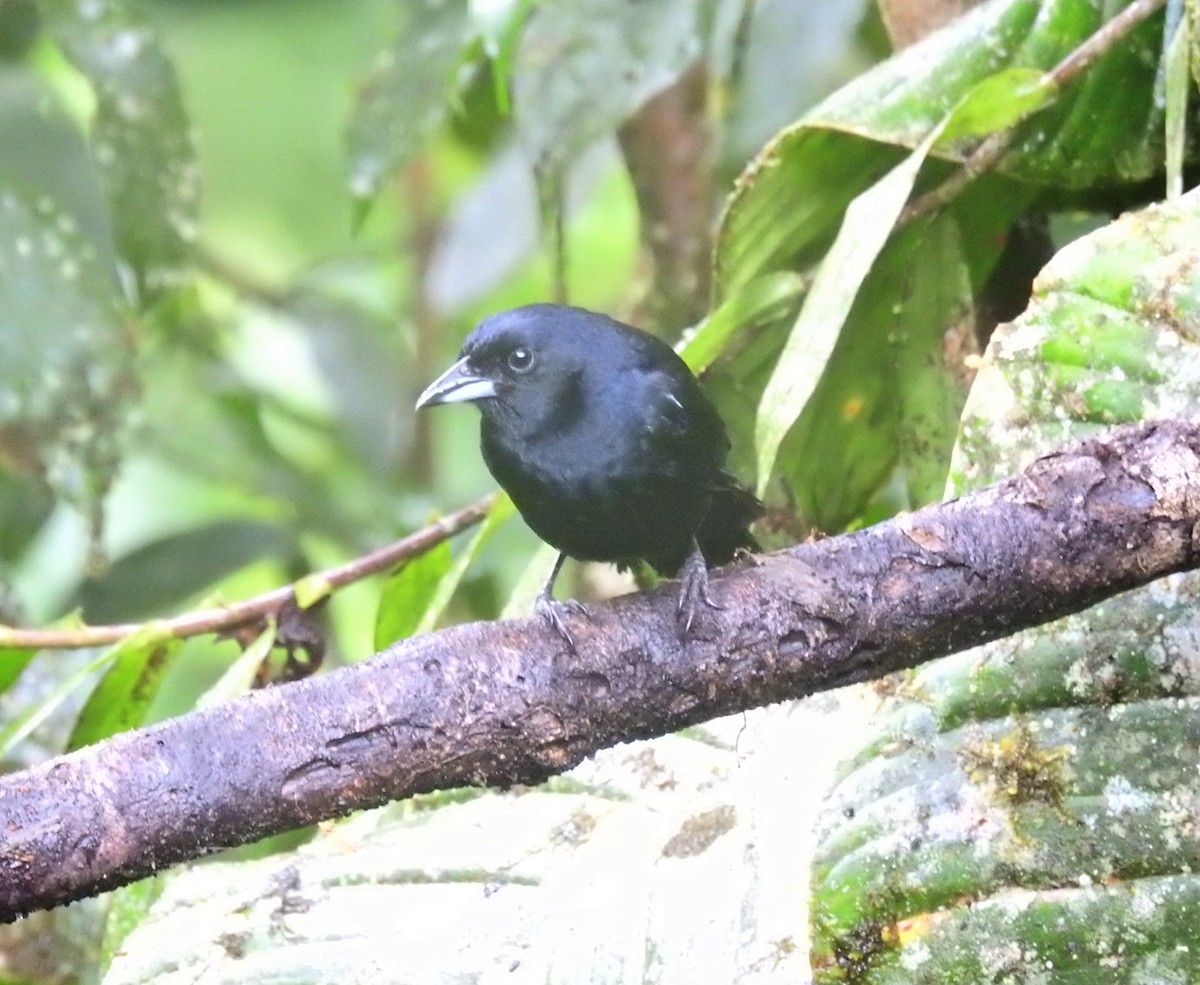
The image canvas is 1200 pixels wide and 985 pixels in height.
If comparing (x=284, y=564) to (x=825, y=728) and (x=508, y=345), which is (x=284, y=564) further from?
(x=825, y=728)

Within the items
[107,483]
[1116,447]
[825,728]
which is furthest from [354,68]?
[1116,447]

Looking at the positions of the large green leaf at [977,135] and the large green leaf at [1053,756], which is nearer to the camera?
the large green leaf at [1053,756]

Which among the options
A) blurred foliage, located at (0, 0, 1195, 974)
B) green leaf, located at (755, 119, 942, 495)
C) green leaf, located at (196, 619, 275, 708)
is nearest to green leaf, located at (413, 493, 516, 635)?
blurred foliage, located at (0, 0, 1195, 974)

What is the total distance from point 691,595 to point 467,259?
8.50ft

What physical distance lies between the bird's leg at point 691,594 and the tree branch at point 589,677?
2 centimetres

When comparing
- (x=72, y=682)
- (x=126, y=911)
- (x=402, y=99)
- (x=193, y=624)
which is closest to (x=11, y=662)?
(x=72, y=682)

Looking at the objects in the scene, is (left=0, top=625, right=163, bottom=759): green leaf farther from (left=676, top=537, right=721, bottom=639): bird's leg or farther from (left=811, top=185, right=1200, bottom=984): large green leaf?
(left=811, top=185, right=1200, bottom=984): large green leaf

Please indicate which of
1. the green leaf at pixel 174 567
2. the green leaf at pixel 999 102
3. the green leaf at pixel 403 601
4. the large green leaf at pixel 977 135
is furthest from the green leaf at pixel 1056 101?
the green leaf at pixel 174 567

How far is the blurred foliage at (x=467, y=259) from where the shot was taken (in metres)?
2.19

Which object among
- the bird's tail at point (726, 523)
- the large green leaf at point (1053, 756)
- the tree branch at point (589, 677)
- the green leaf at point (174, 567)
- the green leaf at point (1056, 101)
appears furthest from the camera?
the green leaf at point (174, 567)

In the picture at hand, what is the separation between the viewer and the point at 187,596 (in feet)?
10.8

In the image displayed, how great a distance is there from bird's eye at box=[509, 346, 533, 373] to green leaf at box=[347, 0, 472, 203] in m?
0.80

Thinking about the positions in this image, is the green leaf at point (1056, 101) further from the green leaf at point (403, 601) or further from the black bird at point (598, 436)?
the green leaf at point (403, 601)

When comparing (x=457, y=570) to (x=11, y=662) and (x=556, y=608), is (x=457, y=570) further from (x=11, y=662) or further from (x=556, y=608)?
(x=11, y=662)
